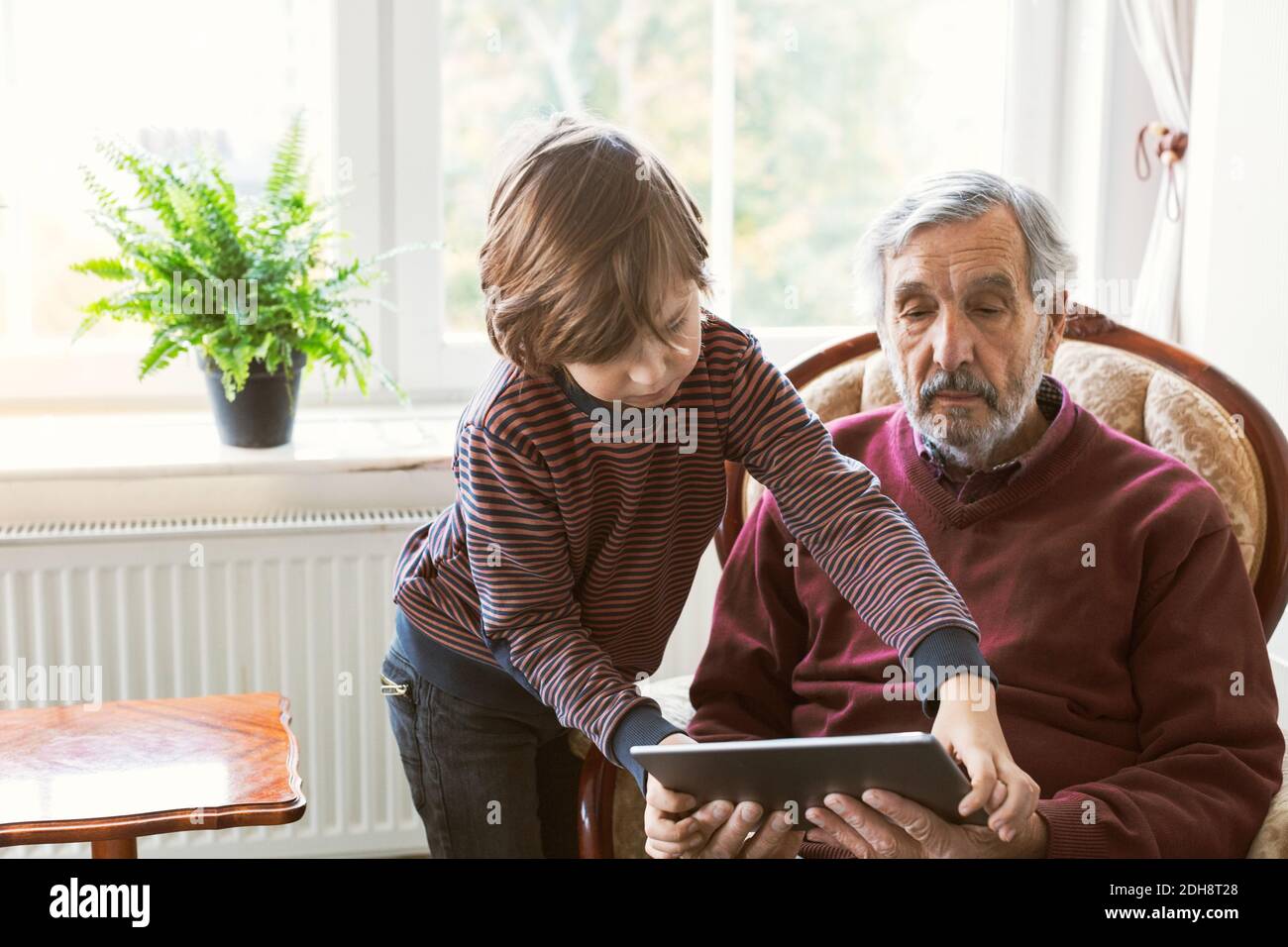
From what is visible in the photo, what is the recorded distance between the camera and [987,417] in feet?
5.08

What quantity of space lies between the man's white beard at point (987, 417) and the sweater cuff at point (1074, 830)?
426 mm

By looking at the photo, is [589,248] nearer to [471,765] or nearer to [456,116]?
[471,765]

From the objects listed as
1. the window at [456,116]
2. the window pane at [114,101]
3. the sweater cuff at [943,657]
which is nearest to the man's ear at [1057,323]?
the sweater cuff at [943,657]

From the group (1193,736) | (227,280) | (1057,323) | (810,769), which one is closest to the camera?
(810,769)

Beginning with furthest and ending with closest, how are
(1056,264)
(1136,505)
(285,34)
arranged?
(285,34)
(1056,264)
(1136,505)

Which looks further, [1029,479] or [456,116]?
[456,116]

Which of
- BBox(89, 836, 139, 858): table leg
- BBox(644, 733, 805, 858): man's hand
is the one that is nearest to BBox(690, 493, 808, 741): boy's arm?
BBox(644, 733, 805, 858): man's hand

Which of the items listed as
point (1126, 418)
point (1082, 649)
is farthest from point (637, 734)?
point (1126, 418)

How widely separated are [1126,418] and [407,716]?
98cm

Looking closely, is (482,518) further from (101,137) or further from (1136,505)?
(101,137)
